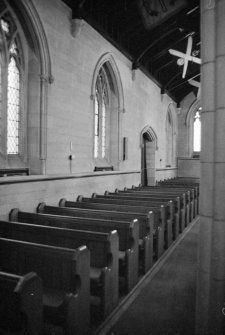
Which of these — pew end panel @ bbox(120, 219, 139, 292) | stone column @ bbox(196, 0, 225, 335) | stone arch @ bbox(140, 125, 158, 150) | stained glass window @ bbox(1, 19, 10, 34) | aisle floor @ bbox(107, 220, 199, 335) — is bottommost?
aisle floor @ bbox(107, 220, 199, 335)

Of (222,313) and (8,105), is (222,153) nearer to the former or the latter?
(222,313)

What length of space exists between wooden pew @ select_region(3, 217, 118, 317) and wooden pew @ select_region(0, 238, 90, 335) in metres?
0.39

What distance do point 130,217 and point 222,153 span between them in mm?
2484

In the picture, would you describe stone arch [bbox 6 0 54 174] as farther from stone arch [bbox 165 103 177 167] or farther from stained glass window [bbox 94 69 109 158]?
stone arch [bbox 165 103 177 167]

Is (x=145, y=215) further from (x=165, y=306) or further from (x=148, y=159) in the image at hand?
(x=148, y=159)

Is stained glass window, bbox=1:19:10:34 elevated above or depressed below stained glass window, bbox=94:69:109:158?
above

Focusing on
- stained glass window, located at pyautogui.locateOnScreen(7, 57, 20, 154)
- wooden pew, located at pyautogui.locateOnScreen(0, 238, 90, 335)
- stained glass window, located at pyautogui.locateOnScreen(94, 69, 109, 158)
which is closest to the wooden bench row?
wooden pew, located at pyautogui.locateOnScreen(0, 238, 90, 335)

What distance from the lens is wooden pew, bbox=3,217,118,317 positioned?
10.8 feet

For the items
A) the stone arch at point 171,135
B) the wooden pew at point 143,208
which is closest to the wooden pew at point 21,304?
the wooden pew at point 143,208

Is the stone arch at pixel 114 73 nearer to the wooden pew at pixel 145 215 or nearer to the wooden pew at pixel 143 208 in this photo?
the wooden pew at pixel 143 208

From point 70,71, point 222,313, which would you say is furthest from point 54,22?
point 222,313

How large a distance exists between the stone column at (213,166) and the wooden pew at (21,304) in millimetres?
1275

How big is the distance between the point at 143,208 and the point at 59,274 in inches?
108

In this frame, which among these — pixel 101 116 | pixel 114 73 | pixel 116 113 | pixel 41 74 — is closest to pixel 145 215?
pixel 41 74
